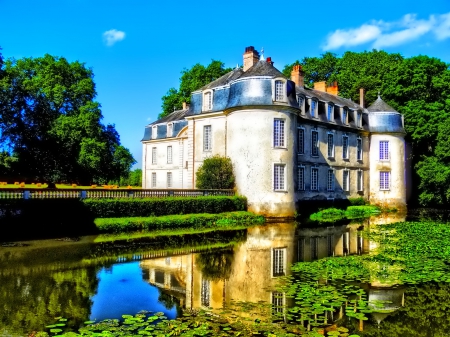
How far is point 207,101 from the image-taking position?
1127 inches

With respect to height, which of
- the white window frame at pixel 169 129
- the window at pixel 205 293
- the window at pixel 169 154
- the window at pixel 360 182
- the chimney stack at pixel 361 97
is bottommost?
the window at pixel 205 293

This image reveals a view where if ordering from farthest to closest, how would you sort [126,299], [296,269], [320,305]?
[296,269] < [126,299] < [320,305]

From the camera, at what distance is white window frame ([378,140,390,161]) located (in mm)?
35188

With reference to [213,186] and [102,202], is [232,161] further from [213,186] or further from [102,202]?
[102,202]

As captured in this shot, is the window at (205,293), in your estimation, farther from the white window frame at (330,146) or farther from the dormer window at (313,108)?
the white window frame at (330,146)

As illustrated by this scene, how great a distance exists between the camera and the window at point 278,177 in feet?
79.8

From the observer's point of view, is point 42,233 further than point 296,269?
Yes

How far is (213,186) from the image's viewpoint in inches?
985

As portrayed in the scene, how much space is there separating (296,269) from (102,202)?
10699 millimetres

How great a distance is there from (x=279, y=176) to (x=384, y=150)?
14952 millimetres

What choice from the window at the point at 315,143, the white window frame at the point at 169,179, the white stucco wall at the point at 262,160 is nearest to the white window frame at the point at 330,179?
the window at the point at 315,143

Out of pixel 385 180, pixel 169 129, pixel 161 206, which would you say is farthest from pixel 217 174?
pixel 385 180

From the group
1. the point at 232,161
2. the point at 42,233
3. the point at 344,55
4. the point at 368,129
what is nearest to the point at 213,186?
the point at 232,161

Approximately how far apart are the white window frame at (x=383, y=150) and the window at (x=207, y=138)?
15.6 metres
